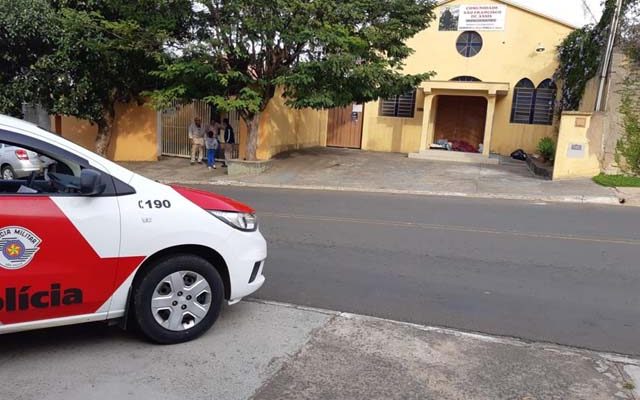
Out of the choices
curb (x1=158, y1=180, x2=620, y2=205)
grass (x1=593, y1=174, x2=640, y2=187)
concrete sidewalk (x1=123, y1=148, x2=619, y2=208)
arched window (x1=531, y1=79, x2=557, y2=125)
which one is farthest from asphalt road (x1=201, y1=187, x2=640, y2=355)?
arched window (x1=531, y1=79, x2=557, y2=125)

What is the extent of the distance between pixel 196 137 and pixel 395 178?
7214mm

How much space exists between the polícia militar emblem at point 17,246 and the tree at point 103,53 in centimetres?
1192

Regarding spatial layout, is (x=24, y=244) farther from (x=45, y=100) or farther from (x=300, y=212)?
(x=45, y=100)

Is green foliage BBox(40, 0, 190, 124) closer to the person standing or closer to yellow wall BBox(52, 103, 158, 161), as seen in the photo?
yellow wall BBox(52, 103, 158, 161)

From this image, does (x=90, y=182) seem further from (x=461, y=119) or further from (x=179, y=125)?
(x=461, y=119)

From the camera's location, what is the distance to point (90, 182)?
354cm

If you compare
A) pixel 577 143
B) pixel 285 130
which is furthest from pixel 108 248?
pixel 285 130

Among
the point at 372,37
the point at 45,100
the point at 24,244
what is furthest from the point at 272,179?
the point at 24,244

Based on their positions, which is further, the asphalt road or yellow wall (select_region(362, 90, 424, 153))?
yellow wall (select_region(362, 90, 424, 153))

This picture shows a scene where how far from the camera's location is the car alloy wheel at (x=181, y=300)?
392 centimetres

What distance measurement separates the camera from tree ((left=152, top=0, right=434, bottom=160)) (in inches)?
554

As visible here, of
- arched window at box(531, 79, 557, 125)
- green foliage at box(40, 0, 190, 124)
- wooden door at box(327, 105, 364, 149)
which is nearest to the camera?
green foliage at box(40, 0, 190, 124)

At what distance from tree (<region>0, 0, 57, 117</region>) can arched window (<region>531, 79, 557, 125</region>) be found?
702 inches

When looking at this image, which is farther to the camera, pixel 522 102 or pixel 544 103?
pixel 522 102
